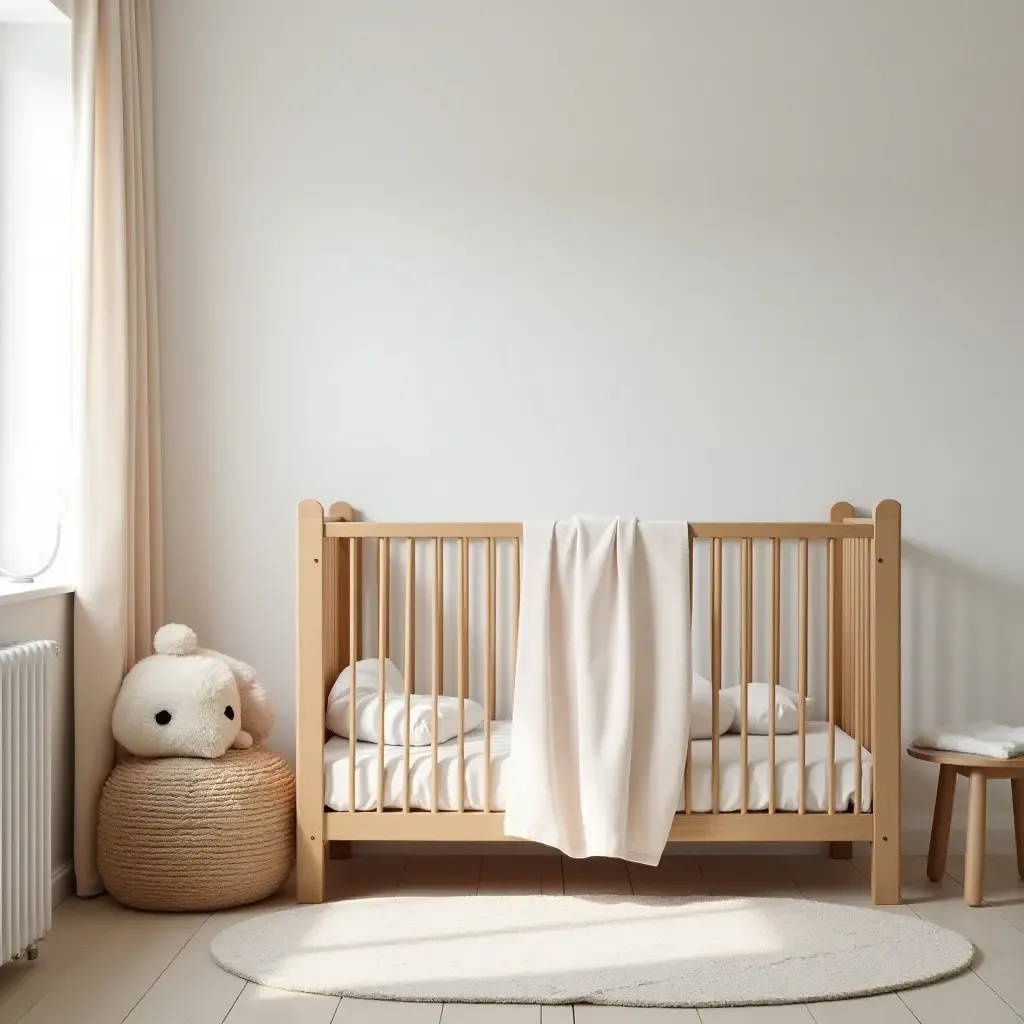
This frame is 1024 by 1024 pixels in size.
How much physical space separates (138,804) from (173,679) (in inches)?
10.6

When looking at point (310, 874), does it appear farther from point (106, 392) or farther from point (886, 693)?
point (886, 693)

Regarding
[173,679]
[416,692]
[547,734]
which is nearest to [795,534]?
[547,734]

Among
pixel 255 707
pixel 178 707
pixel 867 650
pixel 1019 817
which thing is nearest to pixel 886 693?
pixel 867 650

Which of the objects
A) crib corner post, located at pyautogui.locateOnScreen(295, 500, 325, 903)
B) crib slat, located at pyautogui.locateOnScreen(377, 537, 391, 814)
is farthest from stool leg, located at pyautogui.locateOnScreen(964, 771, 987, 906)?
crib corner post, located at pyautogui.locateOnScreen(295, 500, 325, 903)

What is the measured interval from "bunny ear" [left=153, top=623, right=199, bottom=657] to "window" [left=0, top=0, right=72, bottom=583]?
0.41 metres

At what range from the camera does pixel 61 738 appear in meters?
2.61

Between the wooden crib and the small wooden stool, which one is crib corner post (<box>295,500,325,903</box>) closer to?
the wooden crib

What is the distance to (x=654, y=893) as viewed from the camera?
103 inches

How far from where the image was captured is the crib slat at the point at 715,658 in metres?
2.48

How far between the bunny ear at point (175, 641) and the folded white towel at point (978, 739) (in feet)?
5.49

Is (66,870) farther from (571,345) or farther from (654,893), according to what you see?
(571,345)

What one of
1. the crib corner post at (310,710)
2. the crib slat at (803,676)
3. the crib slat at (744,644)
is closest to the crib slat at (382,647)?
the crib corner post at (310,710)

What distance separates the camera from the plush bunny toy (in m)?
2.51

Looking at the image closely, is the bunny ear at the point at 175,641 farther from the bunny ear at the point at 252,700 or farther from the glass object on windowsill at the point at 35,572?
the glass object on windowsill at the point at 35,572
